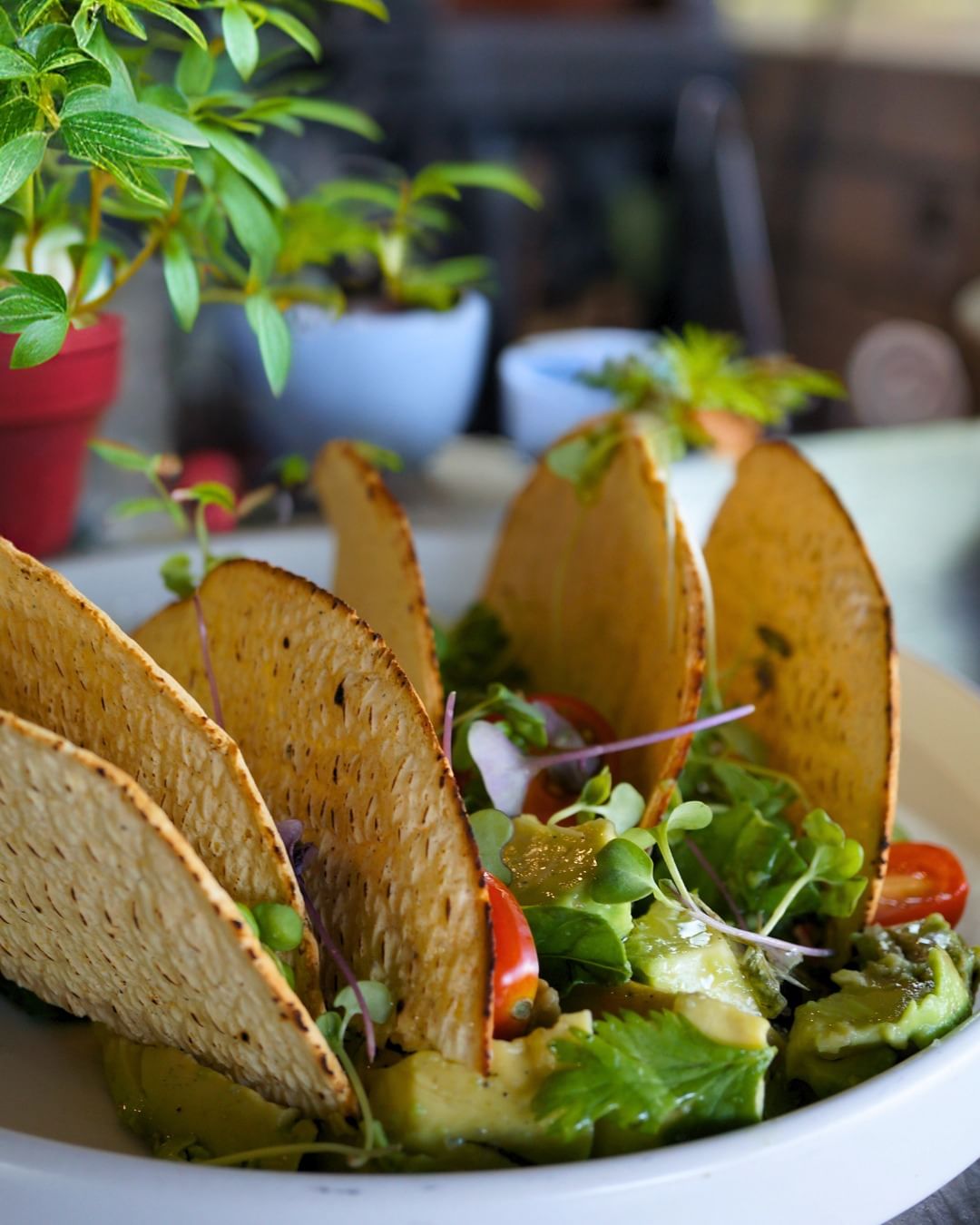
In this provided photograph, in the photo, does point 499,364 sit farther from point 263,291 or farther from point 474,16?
point 474,16

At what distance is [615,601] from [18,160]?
0.63 m

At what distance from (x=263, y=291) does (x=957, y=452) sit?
1518 mm

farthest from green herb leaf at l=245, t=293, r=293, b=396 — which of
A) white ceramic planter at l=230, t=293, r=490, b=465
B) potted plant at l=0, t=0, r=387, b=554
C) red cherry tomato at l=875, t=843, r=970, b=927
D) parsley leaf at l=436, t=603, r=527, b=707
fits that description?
white ceramic planter at l=230, t=293, r=490, b=465

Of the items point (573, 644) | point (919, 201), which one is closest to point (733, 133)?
point (919, 201)

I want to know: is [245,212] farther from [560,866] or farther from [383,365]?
[383,365]

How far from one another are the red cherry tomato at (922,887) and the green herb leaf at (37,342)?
0.69 metres

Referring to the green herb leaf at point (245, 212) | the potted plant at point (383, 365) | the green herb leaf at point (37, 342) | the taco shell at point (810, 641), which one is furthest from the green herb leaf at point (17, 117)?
the potted plant at point (383, 365)

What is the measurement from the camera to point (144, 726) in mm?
704

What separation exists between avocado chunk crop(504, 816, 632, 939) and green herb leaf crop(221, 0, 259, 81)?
0.51m

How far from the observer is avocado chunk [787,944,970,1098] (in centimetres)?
71

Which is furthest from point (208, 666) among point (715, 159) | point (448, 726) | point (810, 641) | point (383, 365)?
point (715, 159)

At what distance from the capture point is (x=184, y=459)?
1.77 m

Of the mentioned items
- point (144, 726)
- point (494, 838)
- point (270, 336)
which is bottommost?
point (494, 838)

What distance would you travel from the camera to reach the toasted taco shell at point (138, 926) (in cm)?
57
